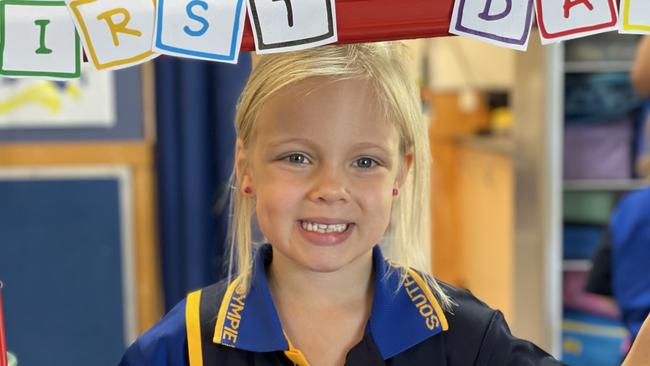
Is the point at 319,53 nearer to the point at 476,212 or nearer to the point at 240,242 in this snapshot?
the point at 240,242

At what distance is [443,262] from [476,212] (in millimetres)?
648

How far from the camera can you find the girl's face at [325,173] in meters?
0.90

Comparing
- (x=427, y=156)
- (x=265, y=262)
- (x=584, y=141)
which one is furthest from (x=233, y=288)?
(x=584, y=141)

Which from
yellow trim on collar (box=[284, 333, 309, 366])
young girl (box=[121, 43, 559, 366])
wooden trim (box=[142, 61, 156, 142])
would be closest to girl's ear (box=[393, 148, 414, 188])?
young girl (box=[121, 43, 559, 366])

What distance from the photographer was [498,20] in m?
A: 0.70

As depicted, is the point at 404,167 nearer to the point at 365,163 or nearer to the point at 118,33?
the point at 365,163

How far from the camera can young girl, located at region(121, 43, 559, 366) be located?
35.6 inches

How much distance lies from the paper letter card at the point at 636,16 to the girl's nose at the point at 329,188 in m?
0.33

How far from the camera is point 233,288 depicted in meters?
1.00

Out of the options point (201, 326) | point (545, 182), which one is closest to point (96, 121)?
point (545, 182)

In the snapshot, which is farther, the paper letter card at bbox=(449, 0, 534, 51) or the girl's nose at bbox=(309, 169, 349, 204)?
the girl's nose at bbox=(309, 169, 349, 204)

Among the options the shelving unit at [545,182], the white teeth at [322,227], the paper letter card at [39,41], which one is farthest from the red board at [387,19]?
the shelving unit at [545,182]

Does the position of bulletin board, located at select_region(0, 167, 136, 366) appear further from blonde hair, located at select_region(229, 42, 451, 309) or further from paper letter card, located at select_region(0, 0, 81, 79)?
paper letter card, located at select_region(0, 0, 81, 79)

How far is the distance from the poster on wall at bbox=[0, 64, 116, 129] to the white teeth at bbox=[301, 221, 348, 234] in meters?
1.46
